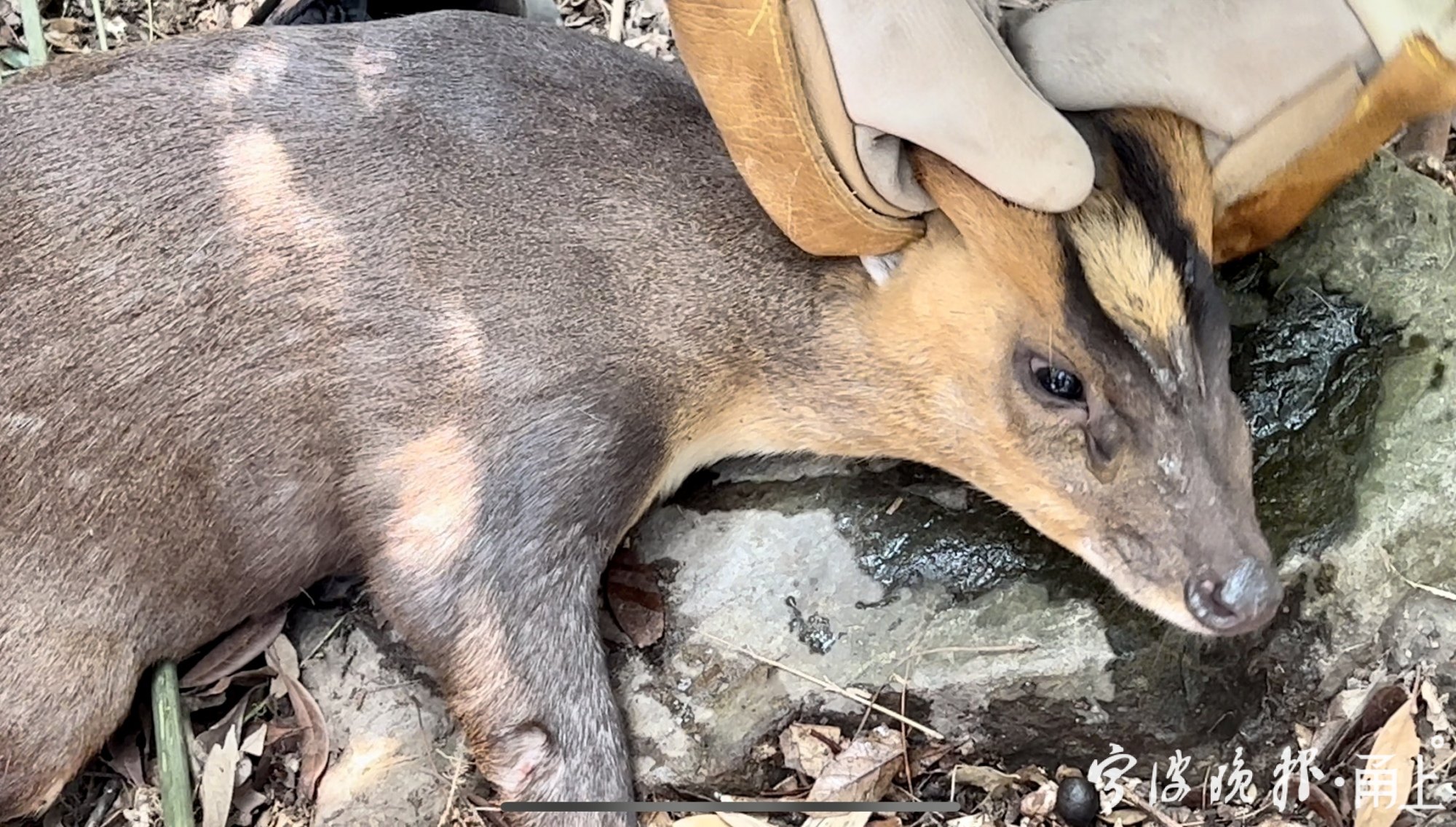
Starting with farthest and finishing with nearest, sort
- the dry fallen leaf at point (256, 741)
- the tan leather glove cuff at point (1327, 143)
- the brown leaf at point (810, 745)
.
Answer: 1. the dry fallen leaf at point (256, 741)
2. the brown leaf at point (810, 745)
3. the tan leather glove cuff at point (1327, 143)

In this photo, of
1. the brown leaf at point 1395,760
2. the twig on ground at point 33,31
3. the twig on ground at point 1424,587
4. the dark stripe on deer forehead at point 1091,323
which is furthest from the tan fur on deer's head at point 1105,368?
the twig on ground at point 33,31

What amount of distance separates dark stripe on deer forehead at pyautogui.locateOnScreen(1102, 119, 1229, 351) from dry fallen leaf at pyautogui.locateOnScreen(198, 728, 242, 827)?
2.61 meters

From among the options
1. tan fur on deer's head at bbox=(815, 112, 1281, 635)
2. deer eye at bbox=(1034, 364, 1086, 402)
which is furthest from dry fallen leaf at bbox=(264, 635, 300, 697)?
deer eye at bbox=(1034, 364, 1086, 402)

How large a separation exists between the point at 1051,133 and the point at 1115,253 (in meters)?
0.30

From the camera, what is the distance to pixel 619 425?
311 cm

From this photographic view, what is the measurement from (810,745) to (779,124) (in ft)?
5.02

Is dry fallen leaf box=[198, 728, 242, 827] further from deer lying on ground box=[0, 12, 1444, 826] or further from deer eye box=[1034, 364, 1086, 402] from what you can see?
deer eye box=[1034, 364, 1086, 402]

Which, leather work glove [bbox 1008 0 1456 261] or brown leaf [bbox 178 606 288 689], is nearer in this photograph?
leather work glove [bbox 1008 0 1456 261]

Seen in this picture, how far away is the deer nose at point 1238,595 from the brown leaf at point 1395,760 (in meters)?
0.61

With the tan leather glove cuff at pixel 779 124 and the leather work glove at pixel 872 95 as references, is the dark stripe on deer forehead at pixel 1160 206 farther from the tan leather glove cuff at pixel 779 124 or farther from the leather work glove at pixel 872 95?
the tan leather glove cuff at pixel 779 124

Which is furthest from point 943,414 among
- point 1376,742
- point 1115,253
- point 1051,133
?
point 1376,742

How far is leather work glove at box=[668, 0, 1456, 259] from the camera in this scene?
2459 millimetres

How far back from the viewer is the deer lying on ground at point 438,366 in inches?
119

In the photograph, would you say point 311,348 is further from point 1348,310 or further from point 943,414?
point 1348,310
